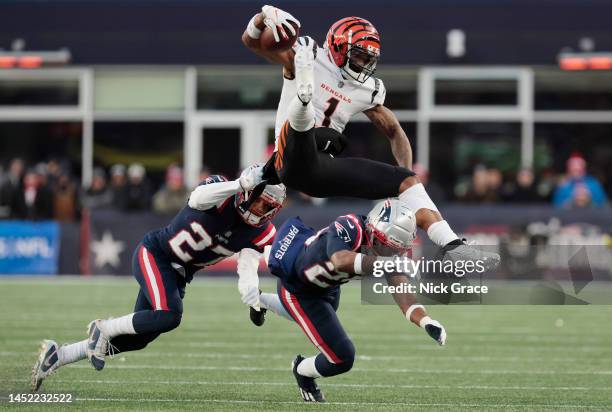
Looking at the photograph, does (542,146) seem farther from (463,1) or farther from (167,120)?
(167,120)

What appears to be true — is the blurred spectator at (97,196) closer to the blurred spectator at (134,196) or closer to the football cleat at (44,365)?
the blurred spectator at (134,196)

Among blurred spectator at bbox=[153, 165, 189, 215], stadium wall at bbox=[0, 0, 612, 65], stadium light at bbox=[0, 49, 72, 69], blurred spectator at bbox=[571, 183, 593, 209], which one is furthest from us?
stadium light at bbox=[0, 49, 72, 69]

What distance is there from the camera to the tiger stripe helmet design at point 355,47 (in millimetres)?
7754

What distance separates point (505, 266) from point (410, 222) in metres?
9.04

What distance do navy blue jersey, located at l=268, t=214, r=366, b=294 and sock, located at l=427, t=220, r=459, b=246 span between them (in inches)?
19.9

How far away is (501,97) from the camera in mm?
21344

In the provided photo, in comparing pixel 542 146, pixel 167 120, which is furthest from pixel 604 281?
pixel 167 120

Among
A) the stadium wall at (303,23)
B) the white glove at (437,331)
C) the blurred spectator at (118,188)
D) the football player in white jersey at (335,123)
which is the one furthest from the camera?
the stadium wall at (303,23)

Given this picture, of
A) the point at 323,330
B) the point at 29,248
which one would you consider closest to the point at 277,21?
the point at 323,330

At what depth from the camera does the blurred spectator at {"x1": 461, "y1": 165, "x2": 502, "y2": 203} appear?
58.7ft

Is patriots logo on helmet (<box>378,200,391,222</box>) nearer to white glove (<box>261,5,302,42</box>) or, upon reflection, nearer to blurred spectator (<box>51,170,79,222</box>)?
white glove (<box>261,5,302,42</box>)

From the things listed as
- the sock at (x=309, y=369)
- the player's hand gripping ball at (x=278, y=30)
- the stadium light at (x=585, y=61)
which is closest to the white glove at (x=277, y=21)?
the player's hand gripping ball at (x=278, y=30)

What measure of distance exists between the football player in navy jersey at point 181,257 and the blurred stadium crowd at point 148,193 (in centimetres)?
928

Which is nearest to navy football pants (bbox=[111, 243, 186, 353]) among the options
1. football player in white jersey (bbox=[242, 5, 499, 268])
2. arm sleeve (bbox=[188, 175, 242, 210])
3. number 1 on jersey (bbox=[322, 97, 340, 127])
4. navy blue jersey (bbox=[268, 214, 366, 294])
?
arm sleeve (bbox=[188, 175, 242, 210])
